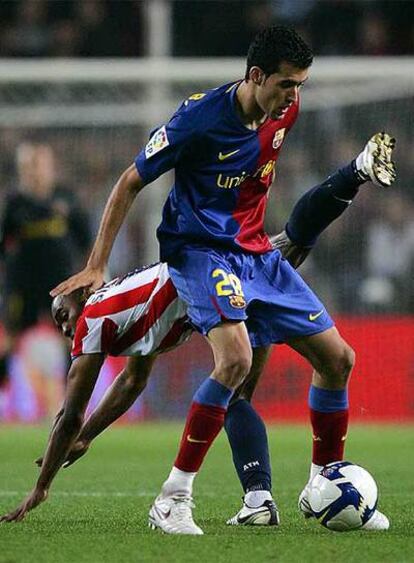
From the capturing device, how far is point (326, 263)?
14578 mm

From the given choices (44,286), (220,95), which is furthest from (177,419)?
(220,95)

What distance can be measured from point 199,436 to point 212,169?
1.15 metres

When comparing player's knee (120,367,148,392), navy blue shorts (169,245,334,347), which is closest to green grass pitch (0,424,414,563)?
player's knee (120,367,148,392)

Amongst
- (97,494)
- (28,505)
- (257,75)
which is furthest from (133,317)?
(97,494)

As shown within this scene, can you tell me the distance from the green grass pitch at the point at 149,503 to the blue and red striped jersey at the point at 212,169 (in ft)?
4.04

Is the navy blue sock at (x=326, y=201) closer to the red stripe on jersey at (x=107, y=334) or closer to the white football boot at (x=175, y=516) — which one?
the red stripe on jersey at (x=107, y=334)

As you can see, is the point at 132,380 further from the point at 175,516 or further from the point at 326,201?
the point at 326,201

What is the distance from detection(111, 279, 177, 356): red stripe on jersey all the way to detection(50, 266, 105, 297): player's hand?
39 cm

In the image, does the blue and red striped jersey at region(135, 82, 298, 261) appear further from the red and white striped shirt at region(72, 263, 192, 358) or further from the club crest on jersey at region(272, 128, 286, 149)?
the red and white striped shirt at region(72, 263, 192, 358)

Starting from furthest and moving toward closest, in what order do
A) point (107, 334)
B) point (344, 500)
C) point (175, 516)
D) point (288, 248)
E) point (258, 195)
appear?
point (288, 248), point (258, 195), point (107, 334), point (344, 500), point (175, 516)

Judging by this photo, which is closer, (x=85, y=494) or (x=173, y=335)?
(x=173, y=335)

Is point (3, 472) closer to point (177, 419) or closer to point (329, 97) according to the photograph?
point (177, 419)

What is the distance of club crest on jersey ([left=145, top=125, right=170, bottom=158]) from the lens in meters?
6.18

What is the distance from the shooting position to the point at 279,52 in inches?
243
